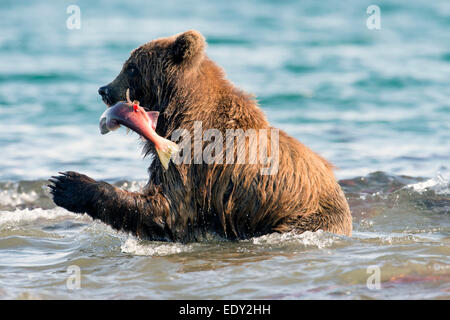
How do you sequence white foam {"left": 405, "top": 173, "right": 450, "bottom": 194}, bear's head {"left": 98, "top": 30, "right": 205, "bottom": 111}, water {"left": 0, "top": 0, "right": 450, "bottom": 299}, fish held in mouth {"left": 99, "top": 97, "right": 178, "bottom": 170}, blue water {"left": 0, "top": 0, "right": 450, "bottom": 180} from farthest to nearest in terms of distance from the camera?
blue water {"left": 0, "top": 0, "right": 450, "bottom": 180}
white foam {"left": 405, "top": 173, "right": 450, "bottom": 194}
bear's head {"left": 98, "top": 30, "right": 205, "bottom": 111}
fish held in mouth {"left": 99, "top": 97, "right": 178, "bottom": 170}
water {"left": 0, "top": 0, "right": 450, "bottom": 299}

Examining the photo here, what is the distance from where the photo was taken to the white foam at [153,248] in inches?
270

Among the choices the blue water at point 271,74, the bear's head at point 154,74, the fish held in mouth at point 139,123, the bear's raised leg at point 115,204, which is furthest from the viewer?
the blue water at point 271,74

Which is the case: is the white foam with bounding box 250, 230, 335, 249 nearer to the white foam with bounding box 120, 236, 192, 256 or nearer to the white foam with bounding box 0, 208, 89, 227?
the white foam with bounding box 120, 236, 192, 256

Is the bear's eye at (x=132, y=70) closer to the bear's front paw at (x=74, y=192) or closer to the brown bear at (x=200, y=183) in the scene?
the brown bear at (x=200, y=183)

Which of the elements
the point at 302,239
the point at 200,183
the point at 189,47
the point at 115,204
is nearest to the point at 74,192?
the point at 115,204

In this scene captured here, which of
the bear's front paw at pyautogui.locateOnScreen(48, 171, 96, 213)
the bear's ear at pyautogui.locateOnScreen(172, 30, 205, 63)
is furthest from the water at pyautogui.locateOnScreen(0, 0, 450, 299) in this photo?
the bear's ear at pyautogui.locateOnScreen(172, 30, 205, 63)

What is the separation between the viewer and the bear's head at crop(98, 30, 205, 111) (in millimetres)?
7051

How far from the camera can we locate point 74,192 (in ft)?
22.6

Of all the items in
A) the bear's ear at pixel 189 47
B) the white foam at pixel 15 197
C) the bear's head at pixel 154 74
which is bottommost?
the white foam at pixel 15 197

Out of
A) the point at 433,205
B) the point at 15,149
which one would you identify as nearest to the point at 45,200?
the point at 15,149

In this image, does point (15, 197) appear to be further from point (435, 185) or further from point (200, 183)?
point (435, 185)

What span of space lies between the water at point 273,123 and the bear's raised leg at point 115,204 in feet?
0.95

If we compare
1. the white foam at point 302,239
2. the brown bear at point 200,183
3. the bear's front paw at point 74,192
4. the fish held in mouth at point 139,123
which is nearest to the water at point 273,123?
the white foam at point 302,239
